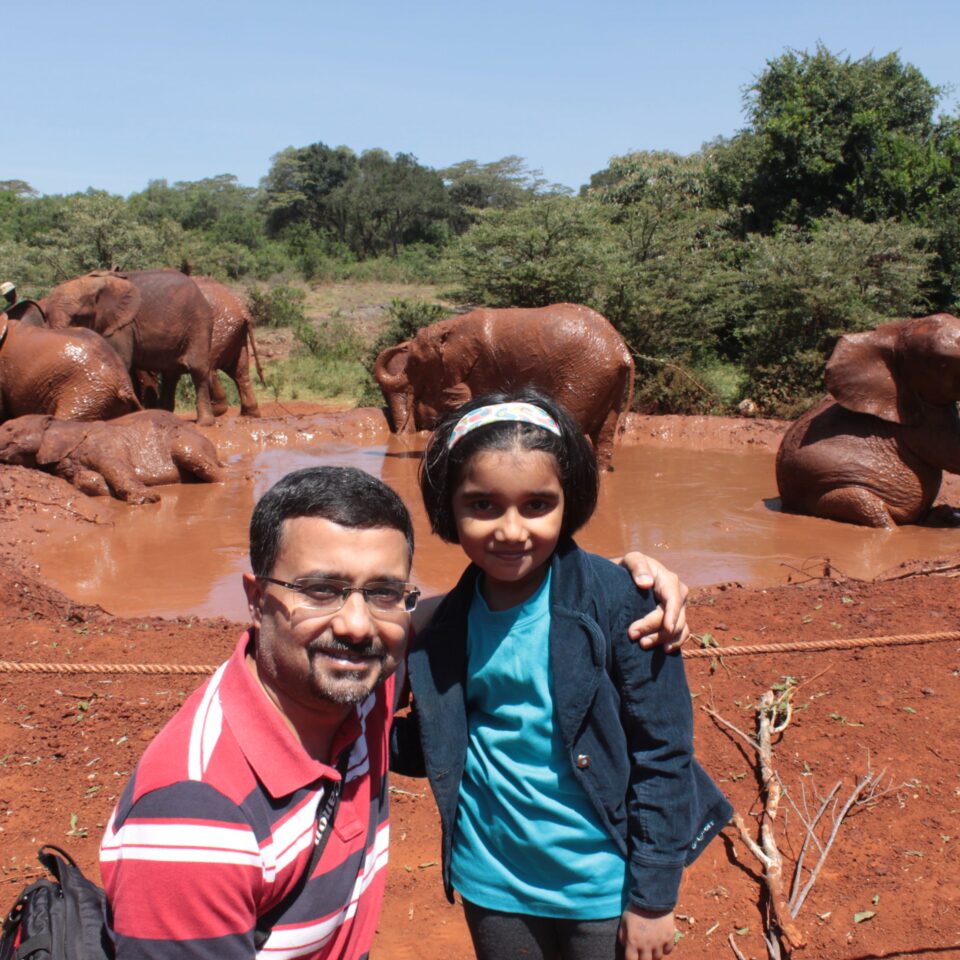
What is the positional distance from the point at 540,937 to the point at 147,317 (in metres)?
11.9

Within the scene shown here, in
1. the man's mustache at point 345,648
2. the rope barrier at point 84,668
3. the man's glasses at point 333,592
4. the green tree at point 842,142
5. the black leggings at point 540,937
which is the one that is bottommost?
the rope barrier at point 84,668

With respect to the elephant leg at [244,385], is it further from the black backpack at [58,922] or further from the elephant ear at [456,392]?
the black backpack at [58,922]

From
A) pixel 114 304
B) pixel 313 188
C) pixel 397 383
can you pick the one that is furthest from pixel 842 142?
pixel 313 188

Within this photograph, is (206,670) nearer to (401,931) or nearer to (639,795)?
(401,931)

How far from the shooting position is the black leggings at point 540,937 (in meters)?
1.96

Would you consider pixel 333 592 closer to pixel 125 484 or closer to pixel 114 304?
pixel 125 484

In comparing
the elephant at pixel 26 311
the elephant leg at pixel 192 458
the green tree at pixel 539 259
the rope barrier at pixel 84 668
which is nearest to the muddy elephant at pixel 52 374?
the elephant at pixel 26 311

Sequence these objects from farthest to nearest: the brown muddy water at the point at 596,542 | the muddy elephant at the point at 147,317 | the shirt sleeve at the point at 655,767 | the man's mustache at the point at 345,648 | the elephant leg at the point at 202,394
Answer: the elephant leg at the point at 202,394, the muddy elephant at the point at 147,317, the brown muddy water at the point at 596,542, the shirt sleeve at the point at 655,767, the man's mustache at the point at 345,648

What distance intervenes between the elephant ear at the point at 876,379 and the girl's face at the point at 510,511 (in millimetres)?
6663

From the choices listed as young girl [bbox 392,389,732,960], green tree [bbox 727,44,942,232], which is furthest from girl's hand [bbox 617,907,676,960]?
green tree [bbox 727,44,942,232]

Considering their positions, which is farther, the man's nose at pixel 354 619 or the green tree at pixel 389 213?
the green tree at pixel 389 213

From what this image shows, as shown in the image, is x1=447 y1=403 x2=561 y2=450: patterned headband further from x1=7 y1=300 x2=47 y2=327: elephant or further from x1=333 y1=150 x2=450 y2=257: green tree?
x1=333 y1=150 x2=450 y2=257: green tree

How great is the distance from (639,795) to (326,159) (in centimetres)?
4413

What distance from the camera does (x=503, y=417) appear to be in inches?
78.3
